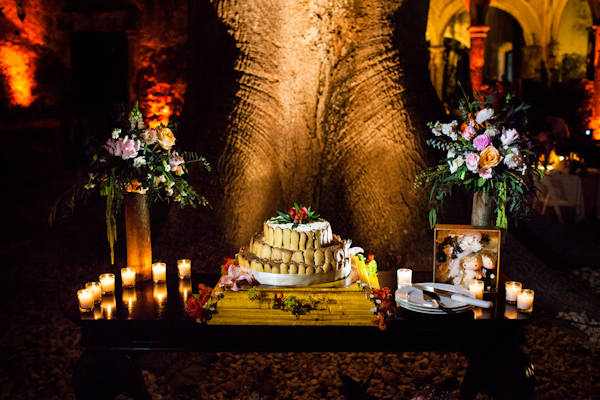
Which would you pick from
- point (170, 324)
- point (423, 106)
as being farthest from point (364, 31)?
point (170, 324)

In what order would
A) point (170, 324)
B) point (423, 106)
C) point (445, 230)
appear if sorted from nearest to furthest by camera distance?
point (170, 324), point (445, 230), point (423, 106)

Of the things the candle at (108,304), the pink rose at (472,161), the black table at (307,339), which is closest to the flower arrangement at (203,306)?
the black table at (307,339)

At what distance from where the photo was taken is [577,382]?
3.21m

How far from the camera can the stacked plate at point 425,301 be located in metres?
2.45

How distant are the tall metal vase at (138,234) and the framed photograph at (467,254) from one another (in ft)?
5.71

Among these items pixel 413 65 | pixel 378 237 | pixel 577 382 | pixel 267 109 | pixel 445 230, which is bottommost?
pixel 577 382

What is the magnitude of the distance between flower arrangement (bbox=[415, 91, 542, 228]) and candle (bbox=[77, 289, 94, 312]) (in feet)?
6.20

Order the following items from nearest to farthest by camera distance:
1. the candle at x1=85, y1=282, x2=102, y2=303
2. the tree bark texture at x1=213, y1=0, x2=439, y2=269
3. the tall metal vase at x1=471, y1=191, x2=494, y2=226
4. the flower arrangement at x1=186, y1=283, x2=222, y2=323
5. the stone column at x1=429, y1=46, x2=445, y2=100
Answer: the flower arrangement at x1=186, y1=283, x2=222, y2=323
the candle at x1=85, y1=282, x2=102, y2=303
the tall metal vase at x1=471, y1=191, x2=494, y2=226
the tree bark texture at x1=213, y1=0, x2=439, y2=269
the stone column at x1=429, y1=46, x2=445, y2=100

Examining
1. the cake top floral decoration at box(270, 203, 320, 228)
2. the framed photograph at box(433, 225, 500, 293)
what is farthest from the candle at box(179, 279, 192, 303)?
the framed photograph at box(433, 225, 500, 293)

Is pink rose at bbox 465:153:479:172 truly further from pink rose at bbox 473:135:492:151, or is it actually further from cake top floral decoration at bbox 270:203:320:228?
cake top floral decoration at bbox 270:203:320:228

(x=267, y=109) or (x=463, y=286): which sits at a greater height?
(x=267, y=109)

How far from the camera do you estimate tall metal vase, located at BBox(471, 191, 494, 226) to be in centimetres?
298

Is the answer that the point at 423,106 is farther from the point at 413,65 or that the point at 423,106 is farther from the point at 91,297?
the point at 91,297

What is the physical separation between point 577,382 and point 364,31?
3196 millimetres
